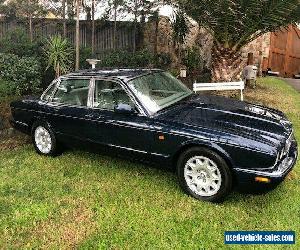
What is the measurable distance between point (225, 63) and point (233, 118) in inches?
215

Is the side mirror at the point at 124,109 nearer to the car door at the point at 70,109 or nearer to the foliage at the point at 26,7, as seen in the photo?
the car door at the point at 70,109

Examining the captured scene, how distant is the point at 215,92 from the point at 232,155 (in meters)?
6.54

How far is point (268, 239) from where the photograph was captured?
3.84 metres

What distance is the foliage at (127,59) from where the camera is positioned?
13.5 meters

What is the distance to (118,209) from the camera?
4.44 metres

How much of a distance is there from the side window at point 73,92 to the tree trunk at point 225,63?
17.4 feet

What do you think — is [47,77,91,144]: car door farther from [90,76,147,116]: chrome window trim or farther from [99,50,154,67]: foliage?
[99,50,154,67]: foliage

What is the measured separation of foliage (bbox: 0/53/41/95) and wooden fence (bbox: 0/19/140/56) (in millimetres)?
2910

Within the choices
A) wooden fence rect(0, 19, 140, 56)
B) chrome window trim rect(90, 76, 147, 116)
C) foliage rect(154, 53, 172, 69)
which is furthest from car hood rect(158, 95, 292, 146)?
foliage rect(154, 53, 172, 69)

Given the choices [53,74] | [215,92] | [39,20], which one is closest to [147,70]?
[215,92]

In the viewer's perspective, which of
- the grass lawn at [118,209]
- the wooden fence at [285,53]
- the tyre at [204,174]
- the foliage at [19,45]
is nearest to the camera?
the grass lawn at [118,209]

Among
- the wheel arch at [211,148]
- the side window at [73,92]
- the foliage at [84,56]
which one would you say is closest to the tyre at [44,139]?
the side window at [73,92]

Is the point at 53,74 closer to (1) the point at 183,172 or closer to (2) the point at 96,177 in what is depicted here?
(2) the point at 96,177

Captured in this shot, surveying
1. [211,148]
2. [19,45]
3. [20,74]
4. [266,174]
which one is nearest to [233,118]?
[211,148]
